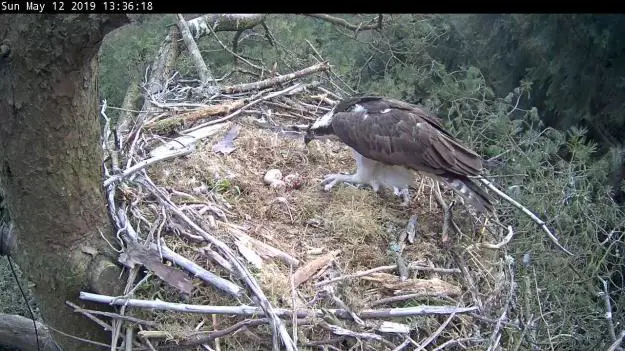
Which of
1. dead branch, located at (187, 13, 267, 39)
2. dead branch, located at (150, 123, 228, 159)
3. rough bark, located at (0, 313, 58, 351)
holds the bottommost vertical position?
rough bark, located at (0, 313, 58, 351)

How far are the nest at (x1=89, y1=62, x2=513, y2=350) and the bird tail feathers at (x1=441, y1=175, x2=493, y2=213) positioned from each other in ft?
0.73

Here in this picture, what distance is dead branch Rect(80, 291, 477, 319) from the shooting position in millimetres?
2908

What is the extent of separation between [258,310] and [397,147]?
5.28ft

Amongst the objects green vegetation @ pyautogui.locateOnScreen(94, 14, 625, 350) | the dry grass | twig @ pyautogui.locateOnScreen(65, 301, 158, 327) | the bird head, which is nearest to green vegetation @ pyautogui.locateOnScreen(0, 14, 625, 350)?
green vegetation @ pyautogui.locateOnScreen(94, 14, 625, 350)

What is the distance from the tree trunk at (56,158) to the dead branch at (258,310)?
14cm

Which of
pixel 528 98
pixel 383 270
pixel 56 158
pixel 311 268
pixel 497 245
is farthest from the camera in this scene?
pixel 528 98

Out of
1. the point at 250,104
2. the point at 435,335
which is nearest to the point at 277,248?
the point at 435,335

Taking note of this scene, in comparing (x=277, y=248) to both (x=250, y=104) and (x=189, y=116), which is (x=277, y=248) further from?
(x=250, y=104)

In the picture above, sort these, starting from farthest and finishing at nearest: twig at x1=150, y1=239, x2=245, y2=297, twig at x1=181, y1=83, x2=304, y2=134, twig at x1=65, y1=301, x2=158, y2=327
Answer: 1. twig at x1=181, y1=83, x2=304, y2=134
2. twig at x1=150, y1=239, x2=245, y2=297
3. twig at x1=65, y1=301, x2=158, y2=327

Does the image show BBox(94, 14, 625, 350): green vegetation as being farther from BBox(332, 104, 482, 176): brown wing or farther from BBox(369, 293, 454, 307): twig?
BBox(369, 293, 454, 307): twig

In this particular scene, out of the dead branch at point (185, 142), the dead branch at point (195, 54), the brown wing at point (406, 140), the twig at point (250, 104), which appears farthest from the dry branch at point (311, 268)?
the dead branch at point (195, 54)

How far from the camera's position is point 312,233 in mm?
3951

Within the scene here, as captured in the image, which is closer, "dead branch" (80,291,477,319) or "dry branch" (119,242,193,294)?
"dead branch" (80,291,477,319)

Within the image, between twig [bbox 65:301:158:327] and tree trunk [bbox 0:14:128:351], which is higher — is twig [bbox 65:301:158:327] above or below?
below
